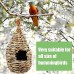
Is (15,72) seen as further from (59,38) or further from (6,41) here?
(59,38)

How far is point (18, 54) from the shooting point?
2.65 metres

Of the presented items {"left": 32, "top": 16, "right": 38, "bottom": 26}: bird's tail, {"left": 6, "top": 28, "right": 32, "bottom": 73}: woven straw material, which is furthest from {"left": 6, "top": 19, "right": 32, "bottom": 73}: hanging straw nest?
{"left": 32, "top": 16, "right": 38, "bottom": 26}: bird's tail

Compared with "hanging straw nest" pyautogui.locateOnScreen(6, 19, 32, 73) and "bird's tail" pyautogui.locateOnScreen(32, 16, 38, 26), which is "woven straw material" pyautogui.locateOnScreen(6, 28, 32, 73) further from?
"bird's tail" pyautogui.locateOnScreen(32, 16, 38, 26)

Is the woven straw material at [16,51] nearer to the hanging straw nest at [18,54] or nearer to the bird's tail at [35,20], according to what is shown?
the hanging straw nest at [18,54]

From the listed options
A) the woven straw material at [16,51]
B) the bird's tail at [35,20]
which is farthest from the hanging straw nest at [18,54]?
the bird's tail at [35,20]

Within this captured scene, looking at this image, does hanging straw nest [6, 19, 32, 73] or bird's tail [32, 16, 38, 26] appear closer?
hanging straw nest [6, 19, 32, 73]

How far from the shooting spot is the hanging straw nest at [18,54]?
2613mm

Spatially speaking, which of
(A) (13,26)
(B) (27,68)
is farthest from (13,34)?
(B) (27,68)

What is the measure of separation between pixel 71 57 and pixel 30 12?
0.53 meters

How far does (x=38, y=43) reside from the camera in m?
2.78

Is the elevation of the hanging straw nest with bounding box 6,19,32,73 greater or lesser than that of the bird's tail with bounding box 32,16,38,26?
lesser

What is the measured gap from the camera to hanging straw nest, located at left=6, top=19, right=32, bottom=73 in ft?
8.57

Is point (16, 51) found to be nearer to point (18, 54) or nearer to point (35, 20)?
point (18, 54)

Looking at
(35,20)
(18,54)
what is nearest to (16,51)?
(18,54)
